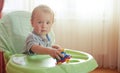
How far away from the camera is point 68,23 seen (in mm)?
2479

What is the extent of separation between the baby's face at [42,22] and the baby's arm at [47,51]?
106 mm

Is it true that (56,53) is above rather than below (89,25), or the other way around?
above

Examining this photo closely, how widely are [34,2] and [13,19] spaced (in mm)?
838

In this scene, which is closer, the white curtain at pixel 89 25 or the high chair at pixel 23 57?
the high chair at pixel 23 57

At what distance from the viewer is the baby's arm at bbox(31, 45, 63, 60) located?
118cm

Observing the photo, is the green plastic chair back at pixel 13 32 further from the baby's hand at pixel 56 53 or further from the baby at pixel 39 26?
the baby's hand at pixel 56 53

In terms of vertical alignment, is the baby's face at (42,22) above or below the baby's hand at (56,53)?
above

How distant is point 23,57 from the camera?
1355mm

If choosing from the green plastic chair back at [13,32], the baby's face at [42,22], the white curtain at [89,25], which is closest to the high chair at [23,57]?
the green plastic chair back at [13,32]

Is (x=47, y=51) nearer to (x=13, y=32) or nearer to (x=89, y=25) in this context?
(x=13, y=32)

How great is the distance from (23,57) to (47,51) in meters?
0.20

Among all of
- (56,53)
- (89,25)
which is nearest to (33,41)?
(56,53)

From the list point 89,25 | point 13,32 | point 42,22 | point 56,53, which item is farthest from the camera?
point 89,25

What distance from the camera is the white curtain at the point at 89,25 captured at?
7.95 ft
